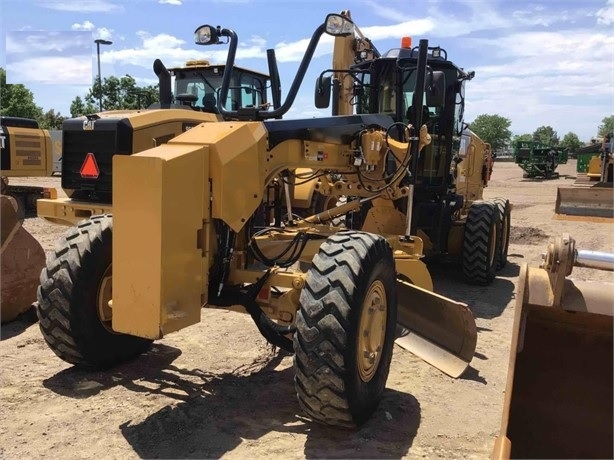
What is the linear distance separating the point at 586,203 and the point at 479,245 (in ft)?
14.6

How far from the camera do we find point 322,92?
6.48m

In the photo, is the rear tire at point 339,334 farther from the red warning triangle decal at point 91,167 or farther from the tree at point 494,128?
the tree at point 494,128

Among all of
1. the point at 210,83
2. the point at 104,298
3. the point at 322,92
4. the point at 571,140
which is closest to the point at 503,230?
the point at 322,92

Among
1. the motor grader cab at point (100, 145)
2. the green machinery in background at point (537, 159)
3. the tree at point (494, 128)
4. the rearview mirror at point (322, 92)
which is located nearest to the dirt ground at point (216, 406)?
the motor grader cab at point (100, 145)

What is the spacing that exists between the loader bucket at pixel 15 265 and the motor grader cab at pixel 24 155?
26.3 ft

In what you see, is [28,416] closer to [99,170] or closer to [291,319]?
[291,319]

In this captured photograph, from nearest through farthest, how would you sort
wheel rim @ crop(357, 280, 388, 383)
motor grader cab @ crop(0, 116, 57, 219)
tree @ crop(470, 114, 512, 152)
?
wheel rim @ crop(357, 280, 388, 383)
motor grader cab @ crop(0, 116, 57, 219)
tree @ crop(470, 114, 512, 152)

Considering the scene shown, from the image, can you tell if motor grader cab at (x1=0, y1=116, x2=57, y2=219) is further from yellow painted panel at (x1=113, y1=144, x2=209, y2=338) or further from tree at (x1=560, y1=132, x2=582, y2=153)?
tree at (x1=560, y1=132, x2=582, y2=153)

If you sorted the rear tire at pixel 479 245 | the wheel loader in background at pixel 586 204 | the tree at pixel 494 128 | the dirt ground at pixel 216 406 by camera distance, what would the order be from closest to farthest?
the wheel loader in background at pixel 586 204 → the dirt ground at pixel 216 406 → the rear tire at pixel 479 245 → the tree at pixel 494 128

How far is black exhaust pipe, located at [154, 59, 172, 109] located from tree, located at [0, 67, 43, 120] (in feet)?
108

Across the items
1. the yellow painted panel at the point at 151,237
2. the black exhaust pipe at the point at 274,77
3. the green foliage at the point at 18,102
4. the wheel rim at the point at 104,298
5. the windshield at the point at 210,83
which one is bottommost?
the wheel rim at the point at 104,298

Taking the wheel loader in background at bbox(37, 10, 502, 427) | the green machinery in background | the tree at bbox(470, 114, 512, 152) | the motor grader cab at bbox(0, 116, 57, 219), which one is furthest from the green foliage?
the tree at bbox(470, 114, 512, 152)

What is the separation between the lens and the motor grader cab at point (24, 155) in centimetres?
1341

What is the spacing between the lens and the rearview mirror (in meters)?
6.46
